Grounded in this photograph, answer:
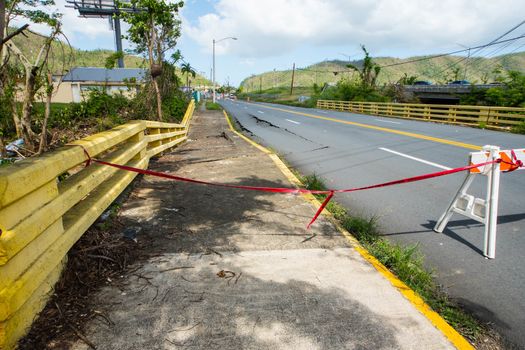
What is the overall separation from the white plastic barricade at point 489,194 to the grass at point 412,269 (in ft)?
2.53

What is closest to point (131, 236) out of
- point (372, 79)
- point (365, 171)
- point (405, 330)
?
point (405, 330)

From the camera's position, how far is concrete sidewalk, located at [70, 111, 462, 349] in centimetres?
223

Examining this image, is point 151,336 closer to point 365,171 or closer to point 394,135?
point 365,171

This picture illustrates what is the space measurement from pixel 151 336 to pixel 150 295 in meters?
0.48

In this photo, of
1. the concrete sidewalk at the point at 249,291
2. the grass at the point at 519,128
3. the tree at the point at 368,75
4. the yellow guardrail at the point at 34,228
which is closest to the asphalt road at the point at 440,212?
the concrete sidewalk at the point at 249,291

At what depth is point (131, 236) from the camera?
3.64 meters

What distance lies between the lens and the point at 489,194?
12.4 feet

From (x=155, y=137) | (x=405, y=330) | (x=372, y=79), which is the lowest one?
(x=405, y=330)

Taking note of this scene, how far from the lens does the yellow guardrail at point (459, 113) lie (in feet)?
55.3

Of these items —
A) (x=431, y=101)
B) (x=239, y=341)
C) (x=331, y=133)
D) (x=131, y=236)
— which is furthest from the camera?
(x=431, y=101)

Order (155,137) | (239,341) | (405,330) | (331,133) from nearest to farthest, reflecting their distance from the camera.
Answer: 1. (239,341)
2. (405,330)
3. (155,137)
4. (331,133)

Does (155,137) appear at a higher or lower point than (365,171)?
higher

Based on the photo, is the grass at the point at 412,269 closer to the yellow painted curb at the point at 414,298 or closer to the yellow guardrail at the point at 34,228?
the yellow painted curb at the point at 414,298

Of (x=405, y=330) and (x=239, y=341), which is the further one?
(x=405, y=330)
